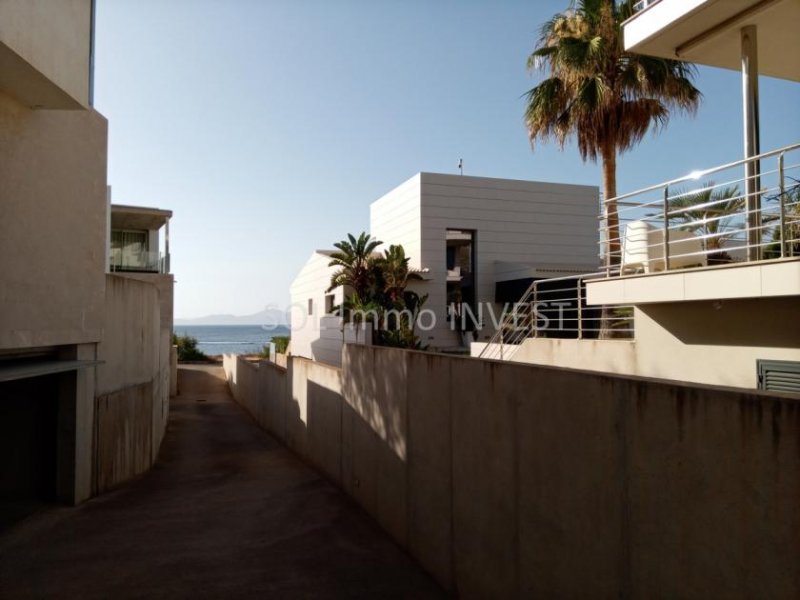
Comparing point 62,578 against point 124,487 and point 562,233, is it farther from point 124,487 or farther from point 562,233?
point 562,233

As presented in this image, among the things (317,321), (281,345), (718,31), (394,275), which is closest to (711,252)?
(718,31)

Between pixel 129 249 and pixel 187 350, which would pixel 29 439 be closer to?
pixel 129 249

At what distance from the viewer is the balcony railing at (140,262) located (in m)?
28.5

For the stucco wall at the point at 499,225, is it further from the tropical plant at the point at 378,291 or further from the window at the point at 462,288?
the tropical plant at the point at 378,291

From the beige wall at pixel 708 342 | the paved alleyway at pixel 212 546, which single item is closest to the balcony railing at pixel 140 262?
the paved alleyway at pixel 212 546

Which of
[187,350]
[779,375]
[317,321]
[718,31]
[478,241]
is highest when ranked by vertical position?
[718,31]

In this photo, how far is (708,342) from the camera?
23.3 ft

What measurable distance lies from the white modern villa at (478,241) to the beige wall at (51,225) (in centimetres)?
1570

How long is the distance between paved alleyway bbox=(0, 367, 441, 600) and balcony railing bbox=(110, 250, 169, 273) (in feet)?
60.6

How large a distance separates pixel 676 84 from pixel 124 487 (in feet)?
46.5

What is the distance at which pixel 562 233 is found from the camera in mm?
28609

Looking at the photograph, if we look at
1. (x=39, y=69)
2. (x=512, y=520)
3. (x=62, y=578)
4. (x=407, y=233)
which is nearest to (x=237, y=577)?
(x=62, y=578)

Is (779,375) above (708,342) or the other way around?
the other way around

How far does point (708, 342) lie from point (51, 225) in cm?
927
